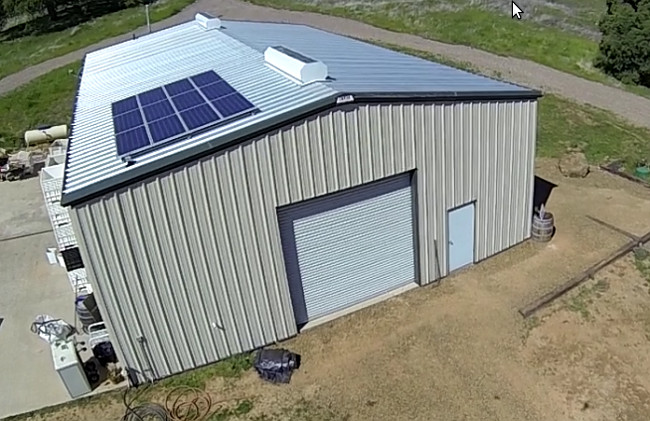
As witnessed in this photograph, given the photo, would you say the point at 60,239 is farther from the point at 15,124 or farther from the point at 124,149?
the point at 15,124

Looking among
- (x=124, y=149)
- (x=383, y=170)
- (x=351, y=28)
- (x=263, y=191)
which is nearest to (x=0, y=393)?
(x=124, y=149)

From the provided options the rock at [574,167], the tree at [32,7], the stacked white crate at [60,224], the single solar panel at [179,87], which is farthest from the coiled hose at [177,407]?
the tree at [32,7]

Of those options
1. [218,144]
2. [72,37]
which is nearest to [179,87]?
[218,144]

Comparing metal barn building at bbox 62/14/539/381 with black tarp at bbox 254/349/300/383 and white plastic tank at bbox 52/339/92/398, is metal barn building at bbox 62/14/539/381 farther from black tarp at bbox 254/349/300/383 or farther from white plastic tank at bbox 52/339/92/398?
white plastic tank at bbox 52/339/92/398

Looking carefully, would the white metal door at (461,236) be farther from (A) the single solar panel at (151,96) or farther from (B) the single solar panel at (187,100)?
(A) the single solar panel at (151,96)

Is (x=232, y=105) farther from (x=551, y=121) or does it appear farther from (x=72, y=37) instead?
(x=72, y=37)

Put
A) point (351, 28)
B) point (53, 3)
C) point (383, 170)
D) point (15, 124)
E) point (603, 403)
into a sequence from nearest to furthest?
point (603, 403) → point (383, 170) → point (15, 124) → point (351, 28) → point (53, 3)

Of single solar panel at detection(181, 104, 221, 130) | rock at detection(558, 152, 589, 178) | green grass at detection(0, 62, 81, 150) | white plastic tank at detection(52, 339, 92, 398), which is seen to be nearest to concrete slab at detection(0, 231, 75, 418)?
white plastic tank at detection(52, 339, 92, 398)
